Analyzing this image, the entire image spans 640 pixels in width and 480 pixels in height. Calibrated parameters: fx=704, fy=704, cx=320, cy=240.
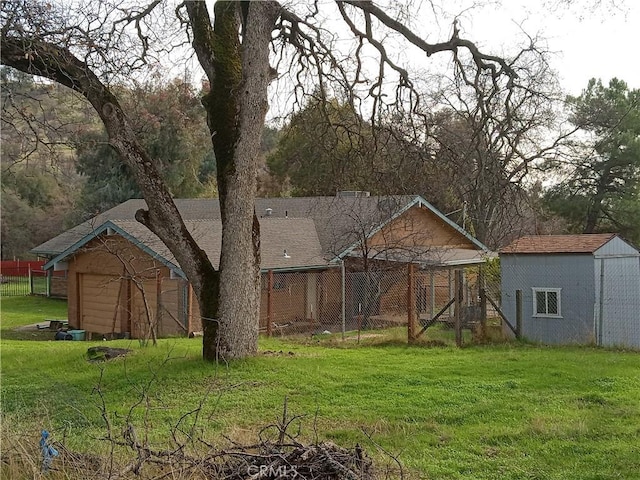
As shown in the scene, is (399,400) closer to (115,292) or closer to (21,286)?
(115,292)

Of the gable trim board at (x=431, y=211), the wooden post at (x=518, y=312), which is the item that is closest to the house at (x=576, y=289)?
the wooden post at (x=518, y=312)

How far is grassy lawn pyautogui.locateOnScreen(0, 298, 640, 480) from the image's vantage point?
21.6 ft

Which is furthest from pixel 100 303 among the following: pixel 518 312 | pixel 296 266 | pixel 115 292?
pixel 518 312

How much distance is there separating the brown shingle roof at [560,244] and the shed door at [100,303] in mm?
11853

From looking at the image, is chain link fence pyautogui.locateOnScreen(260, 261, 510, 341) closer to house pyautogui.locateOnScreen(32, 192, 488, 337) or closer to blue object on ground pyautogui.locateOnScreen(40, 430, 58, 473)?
house pyautogui.locateOnScreen(32, 192, 488, 337)

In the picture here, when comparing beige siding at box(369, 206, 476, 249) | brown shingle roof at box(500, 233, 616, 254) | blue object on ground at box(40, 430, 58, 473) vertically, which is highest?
beige siding at box(369, 206, 476, 249)

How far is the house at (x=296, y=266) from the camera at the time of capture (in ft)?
68.1

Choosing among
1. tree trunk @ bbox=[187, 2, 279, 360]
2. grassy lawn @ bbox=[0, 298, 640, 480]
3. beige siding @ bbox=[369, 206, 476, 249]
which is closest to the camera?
grassy lawn @ bbox=[0, 298, 640, 480]

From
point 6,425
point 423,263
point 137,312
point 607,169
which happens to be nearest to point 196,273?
point 6,425

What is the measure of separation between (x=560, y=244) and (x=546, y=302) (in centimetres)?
146

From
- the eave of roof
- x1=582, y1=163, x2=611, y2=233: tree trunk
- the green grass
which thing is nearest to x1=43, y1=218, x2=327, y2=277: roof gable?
the eave of roof

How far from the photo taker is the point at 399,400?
29.4 ft

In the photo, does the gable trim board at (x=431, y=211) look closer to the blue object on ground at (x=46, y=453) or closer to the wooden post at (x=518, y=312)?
the wooden post at (x=518, y=312)

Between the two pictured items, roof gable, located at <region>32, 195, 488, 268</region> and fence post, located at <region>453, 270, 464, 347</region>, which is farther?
roof gable, located at <region>32, 195, 488, 268</region>
